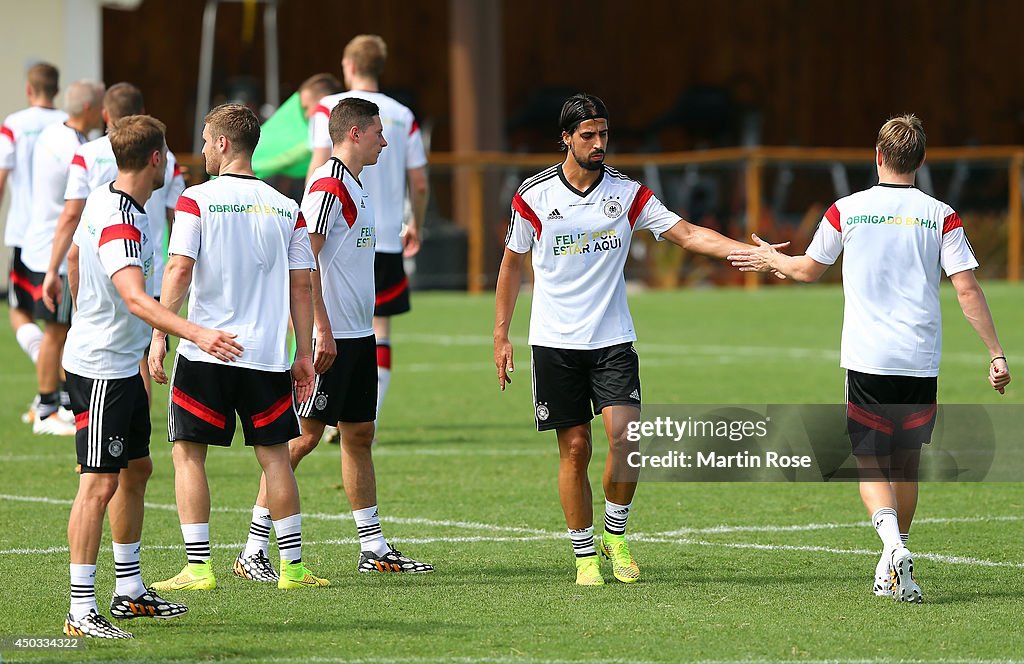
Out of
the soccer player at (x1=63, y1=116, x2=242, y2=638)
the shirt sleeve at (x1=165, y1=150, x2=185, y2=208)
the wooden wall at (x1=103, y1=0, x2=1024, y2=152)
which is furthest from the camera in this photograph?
the wooden wall at (x1=103, y1=0, x2=1024, y2=152)

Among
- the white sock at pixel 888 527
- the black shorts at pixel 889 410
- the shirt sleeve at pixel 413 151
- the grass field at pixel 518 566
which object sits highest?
the shirt sleeve at pixel 413 151

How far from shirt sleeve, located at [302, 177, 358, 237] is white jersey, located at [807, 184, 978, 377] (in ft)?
7.08

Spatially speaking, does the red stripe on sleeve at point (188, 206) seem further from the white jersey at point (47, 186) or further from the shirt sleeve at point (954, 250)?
the white jersey at point (47, 186)

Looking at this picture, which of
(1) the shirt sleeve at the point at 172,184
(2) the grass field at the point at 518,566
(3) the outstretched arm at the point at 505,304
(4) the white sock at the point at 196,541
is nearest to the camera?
(2) the grass field at the point at 518,566

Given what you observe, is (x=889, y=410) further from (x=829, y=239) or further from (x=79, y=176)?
(x=79, y=176)

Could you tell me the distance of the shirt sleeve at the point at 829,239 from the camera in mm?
7285

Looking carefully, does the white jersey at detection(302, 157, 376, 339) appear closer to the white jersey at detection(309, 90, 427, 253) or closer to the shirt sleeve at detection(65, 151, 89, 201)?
the white jersey at detection(309, 90, 427, 253)

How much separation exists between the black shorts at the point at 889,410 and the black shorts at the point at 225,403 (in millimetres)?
2302

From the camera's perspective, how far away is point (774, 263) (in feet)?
25.9

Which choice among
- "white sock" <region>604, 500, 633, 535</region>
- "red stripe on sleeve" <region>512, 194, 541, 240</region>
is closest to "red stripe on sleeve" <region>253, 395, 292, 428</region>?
"red stripe on sleeve" <region>512, 194, 541, 240</region>

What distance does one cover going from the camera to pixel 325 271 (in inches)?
313

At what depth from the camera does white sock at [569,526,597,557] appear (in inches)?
293

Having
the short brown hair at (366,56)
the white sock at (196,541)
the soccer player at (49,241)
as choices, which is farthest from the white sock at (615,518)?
the soccer player at (49,241)

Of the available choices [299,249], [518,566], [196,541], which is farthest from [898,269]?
[196,541]
